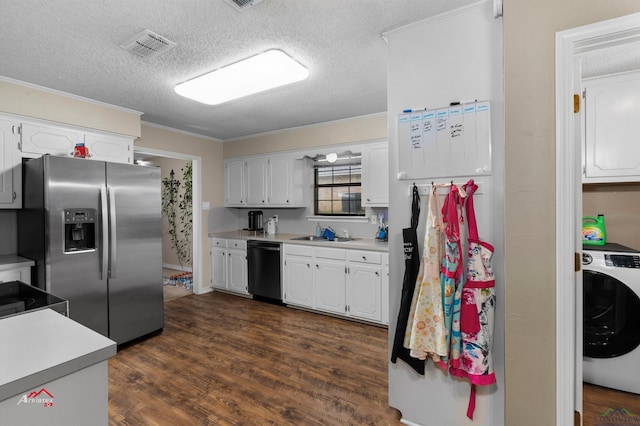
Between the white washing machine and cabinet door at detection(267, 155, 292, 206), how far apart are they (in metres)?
3.41

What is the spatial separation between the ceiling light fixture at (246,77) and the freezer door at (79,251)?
115 centimetres

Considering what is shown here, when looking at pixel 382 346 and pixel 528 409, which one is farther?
pixel 382 346

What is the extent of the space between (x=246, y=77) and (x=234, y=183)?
285cm

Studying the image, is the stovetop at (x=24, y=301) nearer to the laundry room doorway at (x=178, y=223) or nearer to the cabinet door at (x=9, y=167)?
the cabinet door at (x=9, y=167)

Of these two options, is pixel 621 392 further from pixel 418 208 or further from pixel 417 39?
pixel 417 39

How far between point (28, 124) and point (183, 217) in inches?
134

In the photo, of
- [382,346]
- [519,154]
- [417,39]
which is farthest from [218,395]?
[417,39]

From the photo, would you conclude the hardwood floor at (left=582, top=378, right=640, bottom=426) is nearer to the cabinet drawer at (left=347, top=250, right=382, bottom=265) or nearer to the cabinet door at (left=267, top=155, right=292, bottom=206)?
the cabinet drawer at (left=347, top=250, right=382, bottom=265)

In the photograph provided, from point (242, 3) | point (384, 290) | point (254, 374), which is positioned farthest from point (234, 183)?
point (242, 3)

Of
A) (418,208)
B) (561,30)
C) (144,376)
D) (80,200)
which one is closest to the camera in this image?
(561,30)

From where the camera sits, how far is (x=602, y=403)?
7.06 ft

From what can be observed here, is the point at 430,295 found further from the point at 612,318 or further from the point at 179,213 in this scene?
the point at 179,213

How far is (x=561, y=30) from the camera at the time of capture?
1.45 meters

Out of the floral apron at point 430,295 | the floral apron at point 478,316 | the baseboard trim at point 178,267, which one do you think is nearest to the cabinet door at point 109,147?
the baseboard trim at point 178,267
